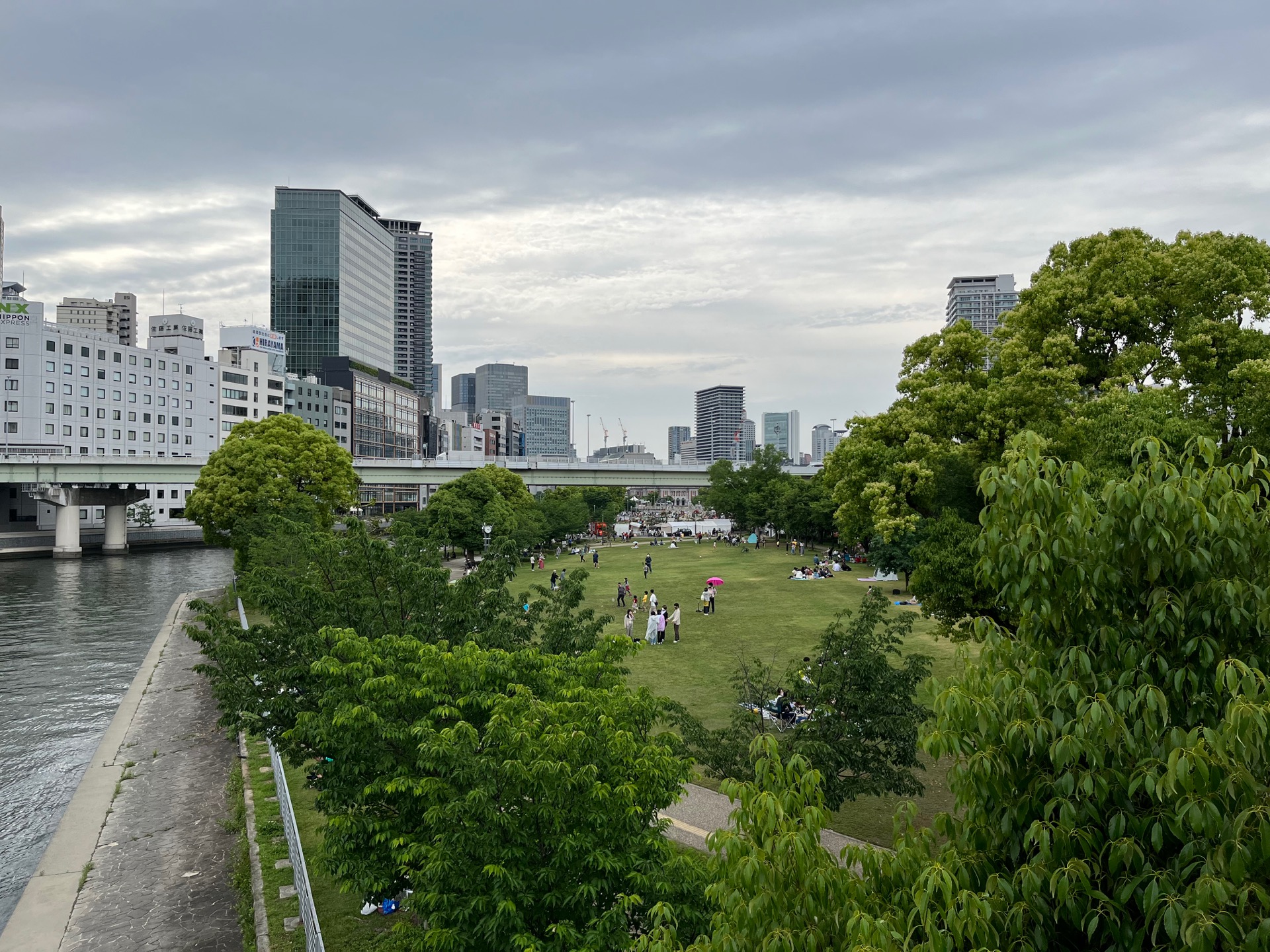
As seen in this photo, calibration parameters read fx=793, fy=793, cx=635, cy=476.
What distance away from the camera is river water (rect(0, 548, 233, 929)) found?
17.5 m

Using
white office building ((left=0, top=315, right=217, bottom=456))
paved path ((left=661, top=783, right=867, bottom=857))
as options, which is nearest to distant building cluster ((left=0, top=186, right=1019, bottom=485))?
white office building ((left=0, top=315, right=217, bottom=456))

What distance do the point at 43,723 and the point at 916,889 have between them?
1096 inches

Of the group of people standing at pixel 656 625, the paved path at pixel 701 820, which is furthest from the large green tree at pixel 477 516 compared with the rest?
the paved path at pixel 701 820

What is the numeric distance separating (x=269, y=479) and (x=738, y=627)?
96.1 ft

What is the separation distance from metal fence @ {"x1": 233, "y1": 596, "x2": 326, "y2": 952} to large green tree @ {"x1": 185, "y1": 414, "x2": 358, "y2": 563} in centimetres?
2924

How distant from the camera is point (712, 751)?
14.1 metres

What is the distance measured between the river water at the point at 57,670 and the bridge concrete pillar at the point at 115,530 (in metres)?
12.8

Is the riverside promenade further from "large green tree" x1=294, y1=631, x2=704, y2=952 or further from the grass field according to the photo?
the grass field

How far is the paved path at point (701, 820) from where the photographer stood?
13.9m

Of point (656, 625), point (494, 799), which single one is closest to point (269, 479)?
point (656, 625)

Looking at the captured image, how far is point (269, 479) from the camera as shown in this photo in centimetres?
4644

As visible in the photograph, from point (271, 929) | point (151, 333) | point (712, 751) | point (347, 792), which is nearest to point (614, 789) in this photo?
point (347, 792)

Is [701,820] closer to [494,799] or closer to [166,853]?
[494,799]

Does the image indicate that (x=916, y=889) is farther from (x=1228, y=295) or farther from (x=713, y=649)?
(x=713, y=649)
